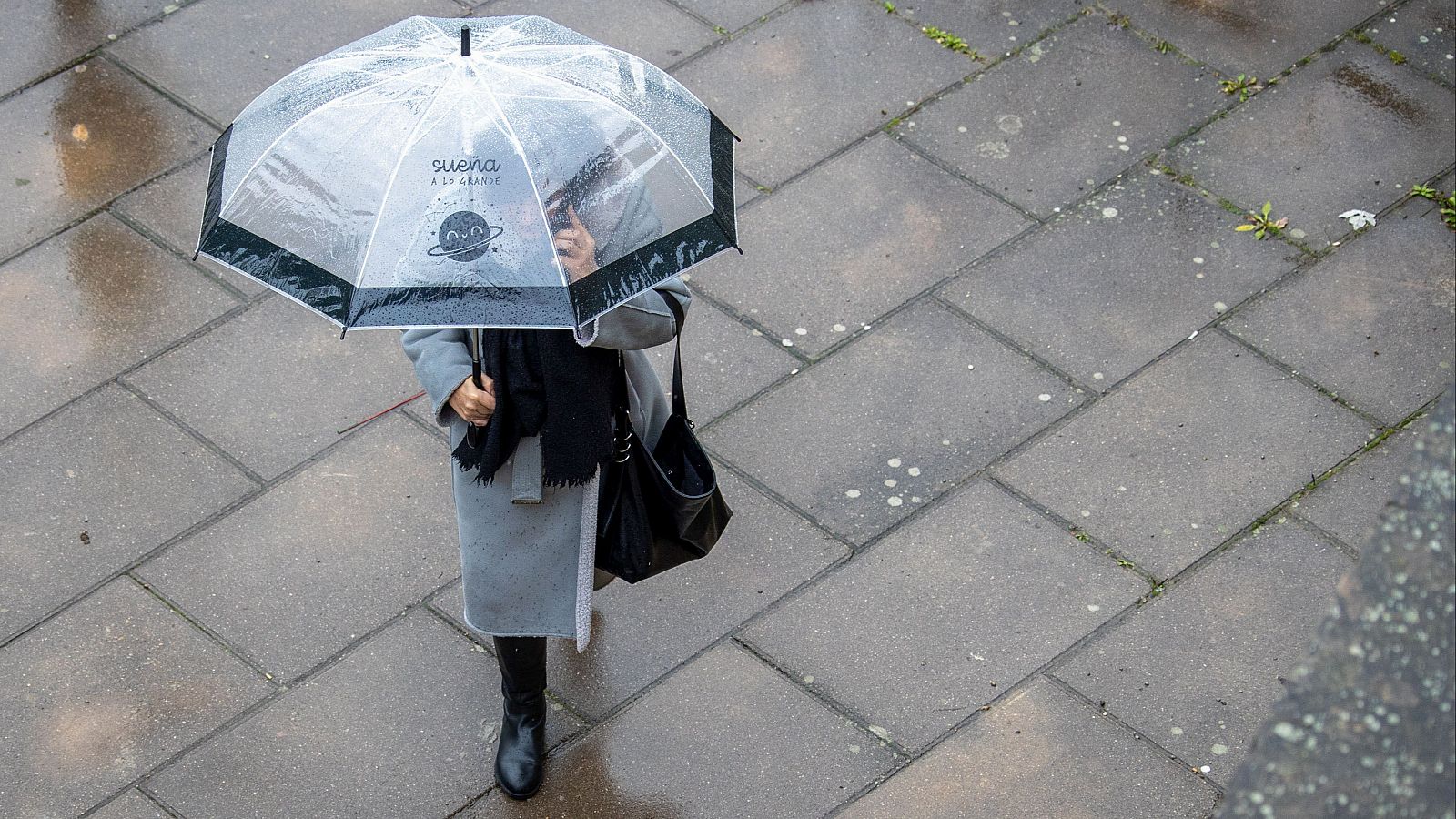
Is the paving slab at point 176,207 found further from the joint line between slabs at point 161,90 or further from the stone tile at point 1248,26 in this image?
the stone tile at point 1248,26

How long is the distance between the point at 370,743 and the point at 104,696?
2.62 ft

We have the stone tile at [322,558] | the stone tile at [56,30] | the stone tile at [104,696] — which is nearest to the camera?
the stone tile at [104,696]

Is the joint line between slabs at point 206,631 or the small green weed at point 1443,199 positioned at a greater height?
the small green weed at point 1443,199

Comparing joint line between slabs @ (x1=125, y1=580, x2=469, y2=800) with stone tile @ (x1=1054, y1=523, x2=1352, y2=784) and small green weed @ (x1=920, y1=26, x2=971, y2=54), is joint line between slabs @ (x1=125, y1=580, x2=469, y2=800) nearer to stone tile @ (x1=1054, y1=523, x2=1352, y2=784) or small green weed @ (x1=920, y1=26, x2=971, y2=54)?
stone tile @ (x1=1054, y1=523, x2=1352, y2=784)

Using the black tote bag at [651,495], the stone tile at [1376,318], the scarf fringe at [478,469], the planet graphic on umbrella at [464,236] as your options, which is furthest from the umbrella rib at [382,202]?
the stone tile at [1376,318]

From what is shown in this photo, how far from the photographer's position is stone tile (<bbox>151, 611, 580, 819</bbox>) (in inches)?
181

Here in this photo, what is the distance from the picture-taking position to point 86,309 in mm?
5984

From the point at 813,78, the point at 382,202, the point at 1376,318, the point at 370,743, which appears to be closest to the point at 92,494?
the point at 370,743

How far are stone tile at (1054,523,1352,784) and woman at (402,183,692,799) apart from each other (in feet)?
5.02

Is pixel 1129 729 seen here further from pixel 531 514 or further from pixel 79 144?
pixel 79 144

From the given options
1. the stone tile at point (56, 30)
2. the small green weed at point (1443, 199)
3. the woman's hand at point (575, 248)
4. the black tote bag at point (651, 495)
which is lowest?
the stone tile at point (56, 30)

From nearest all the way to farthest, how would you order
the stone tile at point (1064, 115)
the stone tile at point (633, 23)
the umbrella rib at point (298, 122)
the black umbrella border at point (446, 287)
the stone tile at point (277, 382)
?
the black umbrella border at point (446, 287) < the umbrella rib at point (298, 122) < the stone tile at point (277, 382) < the stone tile at point (1064, 115) < the stone tile at point (633, 23)

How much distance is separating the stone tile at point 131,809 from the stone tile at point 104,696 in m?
0.04

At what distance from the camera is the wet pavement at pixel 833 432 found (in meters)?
4.71
